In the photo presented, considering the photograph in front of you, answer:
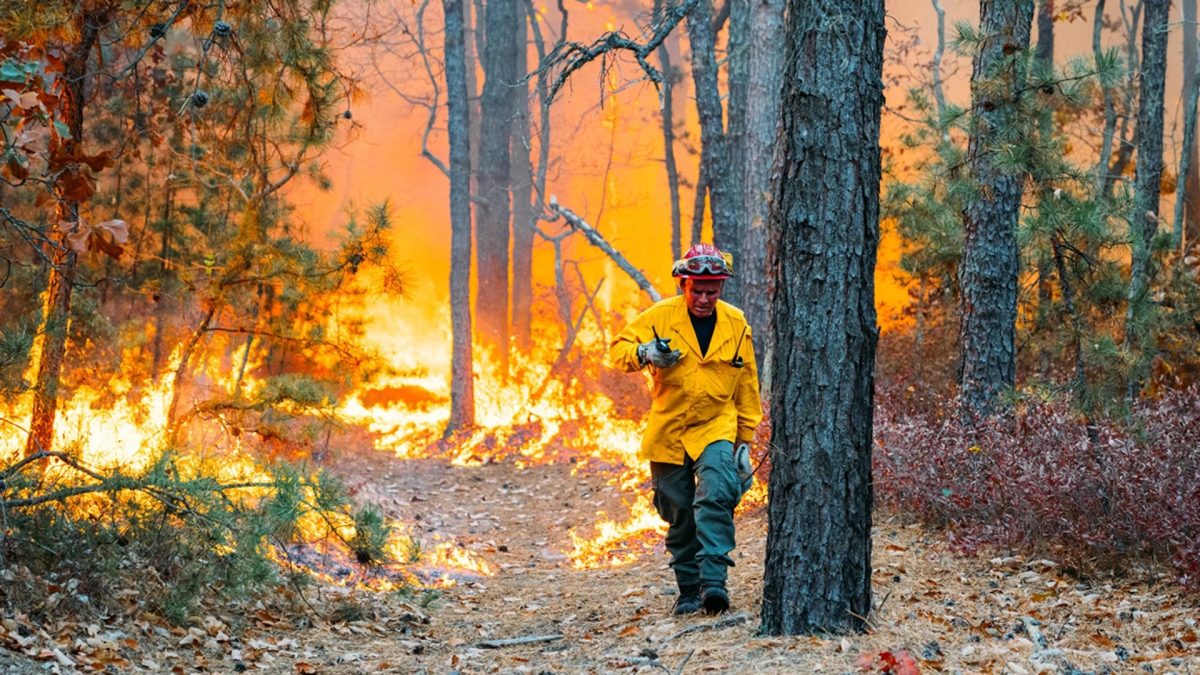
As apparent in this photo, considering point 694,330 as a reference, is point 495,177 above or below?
above

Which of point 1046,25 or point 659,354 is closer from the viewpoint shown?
point 659,354

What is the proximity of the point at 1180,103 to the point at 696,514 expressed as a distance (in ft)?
66.6

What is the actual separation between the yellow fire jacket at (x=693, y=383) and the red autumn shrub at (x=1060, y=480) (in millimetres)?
2502

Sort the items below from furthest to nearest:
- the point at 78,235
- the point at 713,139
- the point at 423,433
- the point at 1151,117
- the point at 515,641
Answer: the point at 423,433 → the point at 1151,117 → the point at 713,139 → the point at 515,641 → the point at 78,235

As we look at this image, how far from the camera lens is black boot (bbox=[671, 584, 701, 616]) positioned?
6.46 metres

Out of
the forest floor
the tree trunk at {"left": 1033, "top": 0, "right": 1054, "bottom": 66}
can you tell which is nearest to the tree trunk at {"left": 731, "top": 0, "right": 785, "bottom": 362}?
the forest floor

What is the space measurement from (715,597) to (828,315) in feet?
5.71

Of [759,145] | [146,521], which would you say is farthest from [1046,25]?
[146,521]

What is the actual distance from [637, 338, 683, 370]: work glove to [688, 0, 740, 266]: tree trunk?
718 centimetres

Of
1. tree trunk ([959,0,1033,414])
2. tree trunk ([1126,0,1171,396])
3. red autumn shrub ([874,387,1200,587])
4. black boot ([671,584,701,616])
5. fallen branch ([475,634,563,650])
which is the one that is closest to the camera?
black boot ([671,584,701,616])

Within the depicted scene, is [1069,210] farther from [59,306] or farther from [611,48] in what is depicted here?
[59,306]

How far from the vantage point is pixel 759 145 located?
12.6 m

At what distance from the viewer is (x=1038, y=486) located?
774 cm

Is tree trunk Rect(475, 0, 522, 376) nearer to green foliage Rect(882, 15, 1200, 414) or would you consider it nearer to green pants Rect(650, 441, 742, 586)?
green foliage Rect(882, 15, 1200, 414)
